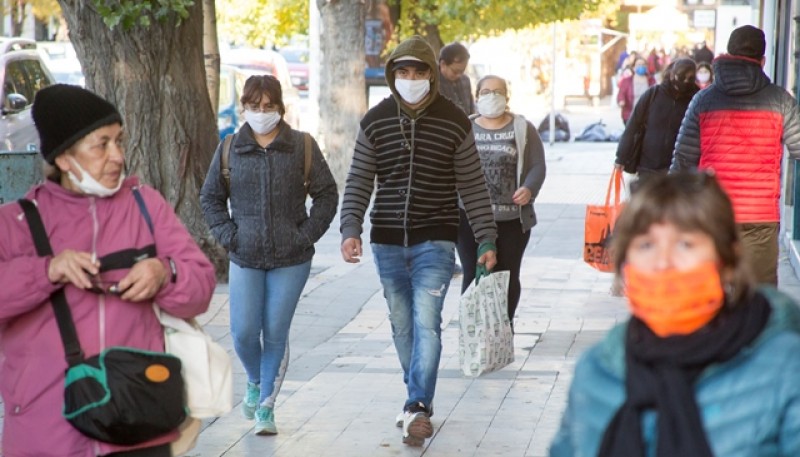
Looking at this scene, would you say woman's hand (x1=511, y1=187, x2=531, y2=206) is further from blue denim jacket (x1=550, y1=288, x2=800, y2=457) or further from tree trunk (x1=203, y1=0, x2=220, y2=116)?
tree trunk (x1=203, y1=0, x2=220, y2=116)

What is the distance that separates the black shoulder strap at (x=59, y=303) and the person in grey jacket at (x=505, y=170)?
4514 mm

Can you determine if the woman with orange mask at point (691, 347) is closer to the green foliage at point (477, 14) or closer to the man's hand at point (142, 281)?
the man's hand at point (142, 281)

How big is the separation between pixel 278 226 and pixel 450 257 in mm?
815

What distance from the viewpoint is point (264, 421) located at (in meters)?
6.62

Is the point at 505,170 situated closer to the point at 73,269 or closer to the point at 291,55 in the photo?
A: the point at 73,269

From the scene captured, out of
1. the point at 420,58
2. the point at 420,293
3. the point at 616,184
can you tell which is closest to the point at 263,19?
the point at 616,184

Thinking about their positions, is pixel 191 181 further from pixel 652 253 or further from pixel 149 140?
pixel 652 253

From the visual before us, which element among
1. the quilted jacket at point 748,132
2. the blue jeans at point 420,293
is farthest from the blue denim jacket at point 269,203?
the quilted jacket at point 748,132

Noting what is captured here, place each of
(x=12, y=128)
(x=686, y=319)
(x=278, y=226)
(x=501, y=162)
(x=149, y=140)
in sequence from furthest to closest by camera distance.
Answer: (x=12, y=128)
(x=149, y=140)
(x=501, y=162)
(x=278, y=226)
(x=686, y=319)

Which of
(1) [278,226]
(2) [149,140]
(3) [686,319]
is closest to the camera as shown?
(3) [686,319]

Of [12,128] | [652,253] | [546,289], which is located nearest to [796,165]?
[546,289]

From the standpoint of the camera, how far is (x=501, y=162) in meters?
8.31

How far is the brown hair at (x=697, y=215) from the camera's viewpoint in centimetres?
258

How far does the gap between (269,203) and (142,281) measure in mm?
2606
